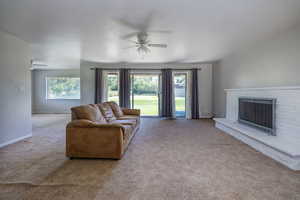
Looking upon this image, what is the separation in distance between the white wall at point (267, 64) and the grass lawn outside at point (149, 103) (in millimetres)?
1959

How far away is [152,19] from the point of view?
2.80m

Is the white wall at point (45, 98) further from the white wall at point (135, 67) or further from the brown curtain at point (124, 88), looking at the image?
the brown curtain at point (124, 88)

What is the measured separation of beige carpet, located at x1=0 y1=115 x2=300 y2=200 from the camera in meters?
1.81

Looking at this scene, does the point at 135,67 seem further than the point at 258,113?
Yes

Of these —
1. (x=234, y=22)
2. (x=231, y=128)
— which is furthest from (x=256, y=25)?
(x=231, y=128)

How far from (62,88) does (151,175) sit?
8085 millimetres

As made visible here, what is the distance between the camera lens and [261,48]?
4023 millimetres

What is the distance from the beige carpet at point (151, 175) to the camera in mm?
1812

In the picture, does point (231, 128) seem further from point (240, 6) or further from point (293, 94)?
point (240, 6)

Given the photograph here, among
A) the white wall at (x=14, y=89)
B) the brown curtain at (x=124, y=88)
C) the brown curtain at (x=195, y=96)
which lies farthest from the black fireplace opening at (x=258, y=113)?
the white wall at (x=14, y=89)

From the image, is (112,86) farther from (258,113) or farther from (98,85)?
(258,113)

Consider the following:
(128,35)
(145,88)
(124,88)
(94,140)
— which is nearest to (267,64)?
(128,35)

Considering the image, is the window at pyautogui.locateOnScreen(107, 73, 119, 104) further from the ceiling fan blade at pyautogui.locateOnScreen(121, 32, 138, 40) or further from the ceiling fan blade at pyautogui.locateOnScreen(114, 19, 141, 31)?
the ceiling fan blade at pyautogui.locateOnScreen(114, 19, 141, 31)

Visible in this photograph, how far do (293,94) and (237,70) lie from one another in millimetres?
2416
